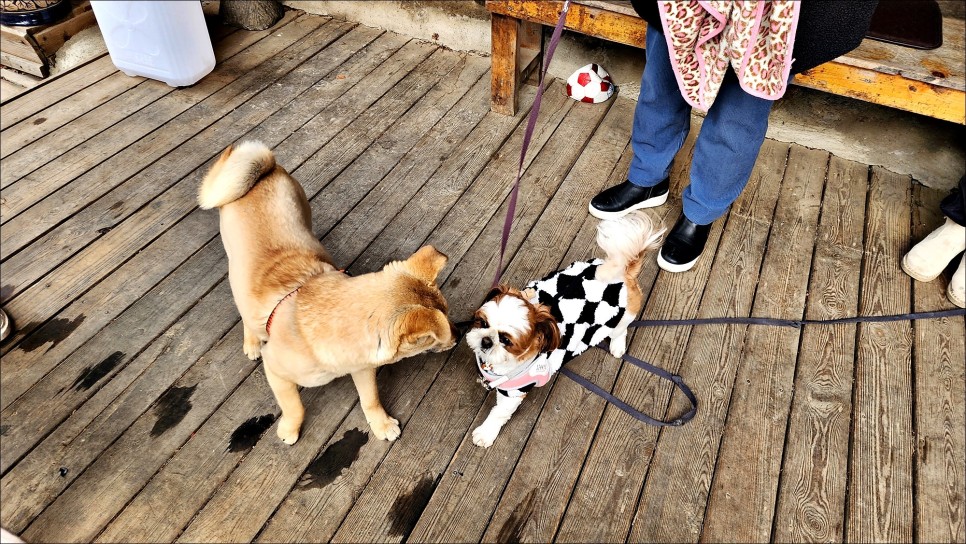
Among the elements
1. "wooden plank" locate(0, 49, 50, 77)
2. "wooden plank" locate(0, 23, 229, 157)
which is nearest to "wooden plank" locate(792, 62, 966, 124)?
Result: "wooden plank" locate(0, 23, 229, 157)

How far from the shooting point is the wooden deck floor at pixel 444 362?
1731 mm

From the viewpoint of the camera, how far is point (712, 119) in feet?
7.06

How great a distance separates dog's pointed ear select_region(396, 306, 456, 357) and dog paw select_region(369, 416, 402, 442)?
0.43 metres

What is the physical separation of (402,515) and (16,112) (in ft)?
9.44

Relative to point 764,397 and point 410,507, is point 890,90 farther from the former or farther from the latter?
point 410,507

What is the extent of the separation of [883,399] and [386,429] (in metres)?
1.76

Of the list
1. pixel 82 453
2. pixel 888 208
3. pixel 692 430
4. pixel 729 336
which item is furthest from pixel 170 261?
pixel 888 208

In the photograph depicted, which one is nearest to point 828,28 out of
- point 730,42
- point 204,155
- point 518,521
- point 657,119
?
point 730,42

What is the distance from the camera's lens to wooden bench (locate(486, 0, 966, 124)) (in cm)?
230

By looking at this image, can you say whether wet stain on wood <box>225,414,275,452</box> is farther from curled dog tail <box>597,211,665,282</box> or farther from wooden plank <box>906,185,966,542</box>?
wooden plank <box>906,185,966,542</box>

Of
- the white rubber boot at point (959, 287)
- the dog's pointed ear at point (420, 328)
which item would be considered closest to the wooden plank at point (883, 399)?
the white rubber boot at point (959, 287)

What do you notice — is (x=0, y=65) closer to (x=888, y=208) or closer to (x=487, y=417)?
(x=487, y=417)

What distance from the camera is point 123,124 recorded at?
119 inches

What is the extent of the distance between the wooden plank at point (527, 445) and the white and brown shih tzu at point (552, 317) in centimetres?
9
